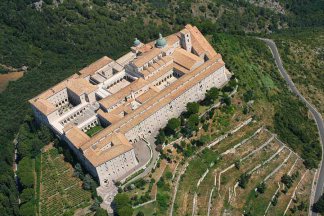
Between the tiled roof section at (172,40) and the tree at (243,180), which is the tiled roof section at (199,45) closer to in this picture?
the tiled roof section at (172,40)

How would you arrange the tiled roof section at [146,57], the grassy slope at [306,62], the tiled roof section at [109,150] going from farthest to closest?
the grassy slope at [306,62], the tiled roof section at [146,57], the tiled roof section at [109,150]

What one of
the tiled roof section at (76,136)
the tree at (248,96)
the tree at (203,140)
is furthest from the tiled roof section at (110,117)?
the tree at (248,96)

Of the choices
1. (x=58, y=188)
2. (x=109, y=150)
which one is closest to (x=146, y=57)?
(x=109, y=150)

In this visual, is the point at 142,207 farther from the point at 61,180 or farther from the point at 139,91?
the point at 139,91

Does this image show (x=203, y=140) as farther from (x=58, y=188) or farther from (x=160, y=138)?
(x=58, y=188)

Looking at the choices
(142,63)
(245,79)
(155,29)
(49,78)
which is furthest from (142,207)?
(155,29)

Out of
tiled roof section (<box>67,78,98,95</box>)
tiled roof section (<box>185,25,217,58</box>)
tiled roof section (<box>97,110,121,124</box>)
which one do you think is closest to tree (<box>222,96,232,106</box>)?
tiled roof section (<box>185,25,217,58</box>)
